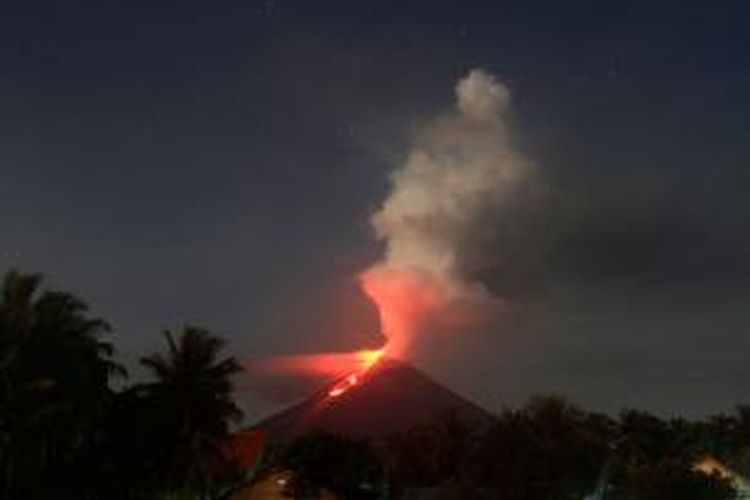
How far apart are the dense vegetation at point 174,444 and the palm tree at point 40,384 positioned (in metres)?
0.05

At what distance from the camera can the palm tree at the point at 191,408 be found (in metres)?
71.8

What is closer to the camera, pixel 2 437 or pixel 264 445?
pixel 2 437

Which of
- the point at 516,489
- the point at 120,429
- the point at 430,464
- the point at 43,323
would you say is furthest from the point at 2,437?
the point at 430,464

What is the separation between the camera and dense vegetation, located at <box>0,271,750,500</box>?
62.2 meters

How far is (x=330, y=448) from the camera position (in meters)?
96.5

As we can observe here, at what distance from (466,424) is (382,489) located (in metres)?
37.1

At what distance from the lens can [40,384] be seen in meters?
A: 60.1

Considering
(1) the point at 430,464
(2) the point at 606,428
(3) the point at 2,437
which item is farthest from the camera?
(2) the point at 606,428

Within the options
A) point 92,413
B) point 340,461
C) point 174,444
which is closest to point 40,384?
point 92,413

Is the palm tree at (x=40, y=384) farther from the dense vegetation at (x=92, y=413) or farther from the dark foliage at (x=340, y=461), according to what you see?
the dark foliage at (x=340, y=461)

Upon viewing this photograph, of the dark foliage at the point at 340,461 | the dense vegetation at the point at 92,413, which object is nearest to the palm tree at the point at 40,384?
the dense vegetation at the point at 92,413

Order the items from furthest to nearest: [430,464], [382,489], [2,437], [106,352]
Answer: [430,464]
[382,489]
[106,352]
[2,437]

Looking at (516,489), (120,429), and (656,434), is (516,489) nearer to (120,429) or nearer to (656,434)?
(120,429)

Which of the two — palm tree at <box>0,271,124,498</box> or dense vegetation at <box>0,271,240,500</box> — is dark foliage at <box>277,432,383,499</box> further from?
palm tree at <box>0,271,124,498</box>
